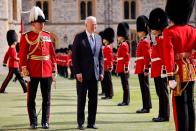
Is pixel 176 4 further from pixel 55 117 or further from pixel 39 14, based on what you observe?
pixel 55 117

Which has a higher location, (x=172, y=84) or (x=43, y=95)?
(x=172, y=84)

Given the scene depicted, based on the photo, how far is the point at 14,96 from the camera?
15.4m

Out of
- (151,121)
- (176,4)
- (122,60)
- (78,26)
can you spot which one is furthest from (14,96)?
(78,26)

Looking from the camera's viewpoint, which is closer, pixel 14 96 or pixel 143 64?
pixel 143 64

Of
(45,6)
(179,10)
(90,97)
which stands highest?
(45,6)

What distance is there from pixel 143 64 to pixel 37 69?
2.82 metres

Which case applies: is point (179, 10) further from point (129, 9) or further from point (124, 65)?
point (129, 9)

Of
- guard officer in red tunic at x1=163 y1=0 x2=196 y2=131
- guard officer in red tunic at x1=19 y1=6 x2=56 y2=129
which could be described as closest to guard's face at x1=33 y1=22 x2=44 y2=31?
guard officer in red tunic at x1=19 y1=6 x2=56 y2=129

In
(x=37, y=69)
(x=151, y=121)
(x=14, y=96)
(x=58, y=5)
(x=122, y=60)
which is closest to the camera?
(x=37, y=69)

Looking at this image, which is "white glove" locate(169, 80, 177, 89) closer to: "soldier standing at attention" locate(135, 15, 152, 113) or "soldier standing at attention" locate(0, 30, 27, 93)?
"soldier standing at attention" locate(135, 15, 152, 113)

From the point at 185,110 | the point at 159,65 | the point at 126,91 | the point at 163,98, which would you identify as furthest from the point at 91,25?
the point at 126,91

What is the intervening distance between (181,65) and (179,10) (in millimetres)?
660

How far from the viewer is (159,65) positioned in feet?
31.6

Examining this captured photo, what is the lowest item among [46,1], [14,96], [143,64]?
[14,96]
